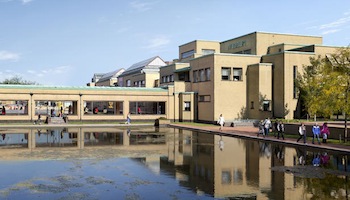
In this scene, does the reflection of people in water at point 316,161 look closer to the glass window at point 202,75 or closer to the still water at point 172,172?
the still water at point 172,172

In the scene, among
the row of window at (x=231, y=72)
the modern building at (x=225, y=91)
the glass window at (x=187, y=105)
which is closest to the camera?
the modern building at (x=225, y=91)

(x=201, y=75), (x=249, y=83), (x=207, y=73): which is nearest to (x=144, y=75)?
(x=201, y=75)

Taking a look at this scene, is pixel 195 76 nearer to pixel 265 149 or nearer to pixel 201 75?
pixel 201 75

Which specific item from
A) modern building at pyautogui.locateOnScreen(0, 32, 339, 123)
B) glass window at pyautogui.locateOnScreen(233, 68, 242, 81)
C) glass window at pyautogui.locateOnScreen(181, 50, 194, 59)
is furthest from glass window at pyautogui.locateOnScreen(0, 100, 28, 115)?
glass window at pyautogui.locateOnScreen(181, 50, 194, 59)

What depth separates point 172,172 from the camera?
17156 mm

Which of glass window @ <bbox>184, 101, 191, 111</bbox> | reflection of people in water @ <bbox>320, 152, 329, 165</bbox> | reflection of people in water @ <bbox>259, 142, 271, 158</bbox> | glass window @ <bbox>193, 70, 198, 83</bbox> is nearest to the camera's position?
reflection of people in water @ <bbox>320, 152, 329, 165</bbox>

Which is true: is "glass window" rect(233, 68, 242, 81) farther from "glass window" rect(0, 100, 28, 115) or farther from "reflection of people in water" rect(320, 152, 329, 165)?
"glass window" rect(0, 100, 28, 115)

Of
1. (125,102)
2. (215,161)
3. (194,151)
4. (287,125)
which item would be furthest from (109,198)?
(125,102)

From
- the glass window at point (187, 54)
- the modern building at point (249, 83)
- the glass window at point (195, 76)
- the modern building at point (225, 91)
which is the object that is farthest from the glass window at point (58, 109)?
the glass window at point (187, 54)

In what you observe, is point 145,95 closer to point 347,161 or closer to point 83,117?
point 83,117

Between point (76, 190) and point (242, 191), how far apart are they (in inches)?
239

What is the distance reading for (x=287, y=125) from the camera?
35.4 metres

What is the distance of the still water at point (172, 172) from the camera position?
13148 mm

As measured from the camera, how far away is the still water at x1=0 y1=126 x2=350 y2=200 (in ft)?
43.1
